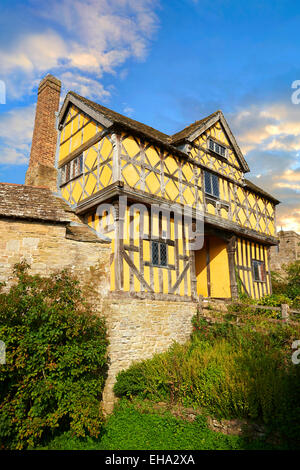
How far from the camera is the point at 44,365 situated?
6.76 meters

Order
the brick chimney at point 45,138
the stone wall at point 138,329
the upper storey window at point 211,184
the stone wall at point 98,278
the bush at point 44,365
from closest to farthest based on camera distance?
1. the bush at point 44,365
2. the stone wall at point 98,278
3. the stone wall at point 138,329
4. the brick chimney at point 45,138
5. the upper storey window at point 211,184

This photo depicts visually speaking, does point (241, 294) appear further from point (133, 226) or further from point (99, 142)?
point (99, 142)

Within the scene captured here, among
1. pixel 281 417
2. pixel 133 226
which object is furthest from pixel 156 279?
pixel 281 417

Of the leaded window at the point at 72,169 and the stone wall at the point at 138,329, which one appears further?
the leaded window at the point at 72,169

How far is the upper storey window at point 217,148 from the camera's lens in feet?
44.1

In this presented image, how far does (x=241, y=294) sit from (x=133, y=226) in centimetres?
625

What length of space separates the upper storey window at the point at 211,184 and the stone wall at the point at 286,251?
12331mm

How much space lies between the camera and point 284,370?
687 centimetres

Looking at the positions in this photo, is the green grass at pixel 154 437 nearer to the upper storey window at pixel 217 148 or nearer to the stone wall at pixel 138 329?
the stone wall at pixel 138 329

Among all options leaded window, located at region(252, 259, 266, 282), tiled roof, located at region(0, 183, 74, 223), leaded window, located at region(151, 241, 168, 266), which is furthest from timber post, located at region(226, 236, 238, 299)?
tiled roof, located at region(0, 183, 74, 223)

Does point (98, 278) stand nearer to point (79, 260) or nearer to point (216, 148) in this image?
point (79, 260)

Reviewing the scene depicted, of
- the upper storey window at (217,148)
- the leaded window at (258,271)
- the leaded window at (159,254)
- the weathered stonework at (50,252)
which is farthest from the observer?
the leaded window at (258,271)

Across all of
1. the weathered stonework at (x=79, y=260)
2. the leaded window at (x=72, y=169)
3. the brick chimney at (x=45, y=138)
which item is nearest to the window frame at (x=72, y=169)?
the leaded window at (x=72, y=169)

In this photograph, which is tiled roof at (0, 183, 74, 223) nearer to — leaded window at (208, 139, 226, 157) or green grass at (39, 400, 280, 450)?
green grass at (39, 400, 280, 450)
